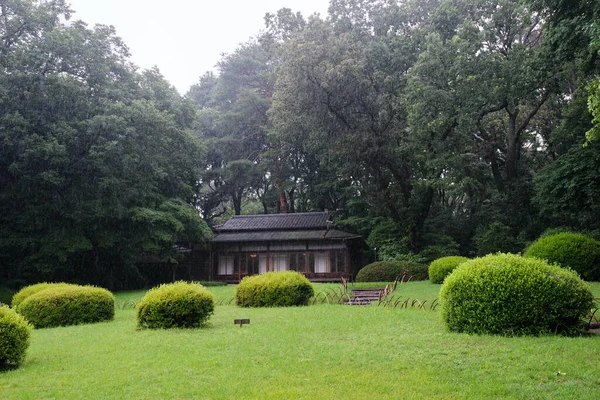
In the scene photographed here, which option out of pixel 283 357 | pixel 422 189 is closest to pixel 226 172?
pixel 422 189

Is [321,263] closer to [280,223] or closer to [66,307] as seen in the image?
[280,223]

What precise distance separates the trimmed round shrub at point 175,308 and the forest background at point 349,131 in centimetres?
1308

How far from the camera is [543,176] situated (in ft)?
70.6

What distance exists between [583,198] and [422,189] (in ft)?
38.0

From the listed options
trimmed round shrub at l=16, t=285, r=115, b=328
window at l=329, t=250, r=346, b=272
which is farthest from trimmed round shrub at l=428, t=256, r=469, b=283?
trimmed round shrub at l=16, t=285, r=115, b=328

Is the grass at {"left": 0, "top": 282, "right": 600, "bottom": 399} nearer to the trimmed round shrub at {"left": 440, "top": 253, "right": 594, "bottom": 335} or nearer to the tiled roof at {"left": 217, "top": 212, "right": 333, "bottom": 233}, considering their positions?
the trimmed round shrub at {"left": 440, "top": 253, "right": 594, "bottom": 335}

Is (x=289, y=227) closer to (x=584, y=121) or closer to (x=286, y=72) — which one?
(x=286, y=72)

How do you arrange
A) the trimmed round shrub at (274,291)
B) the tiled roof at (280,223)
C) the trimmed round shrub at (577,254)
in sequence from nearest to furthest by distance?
the trimmed round shrub at (274,291) < the trimmed round shrub at (577,254) < the tiled roof at (280,223)

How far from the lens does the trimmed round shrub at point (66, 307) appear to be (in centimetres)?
1330

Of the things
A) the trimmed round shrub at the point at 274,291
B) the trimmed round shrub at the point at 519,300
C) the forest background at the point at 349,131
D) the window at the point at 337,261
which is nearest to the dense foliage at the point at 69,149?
the forest background at the point at 349,131

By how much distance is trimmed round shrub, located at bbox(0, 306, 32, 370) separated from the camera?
7.47m

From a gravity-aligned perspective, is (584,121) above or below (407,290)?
above

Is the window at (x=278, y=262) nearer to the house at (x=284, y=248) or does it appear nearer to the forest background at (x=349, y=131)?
the house at (x=284, y=248)

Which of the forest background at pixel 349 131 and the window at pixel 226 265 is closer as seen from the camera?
the forest background at pixel 349 131
